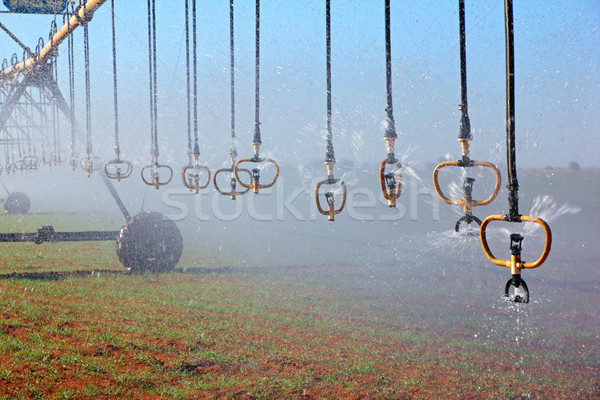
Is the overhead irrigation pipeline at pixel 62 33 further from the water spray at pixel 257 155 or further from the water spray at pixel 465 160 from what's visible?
the water spray at pixel 465 160

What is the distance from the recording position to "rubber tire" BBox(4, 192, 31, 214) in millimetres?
35416

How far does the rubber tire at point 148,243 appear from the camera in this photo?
14.1 m

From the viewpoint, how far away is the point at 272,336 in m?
10.1

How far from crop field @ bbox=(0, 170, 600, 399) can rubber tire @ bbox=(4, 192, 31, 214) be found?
1974 cm

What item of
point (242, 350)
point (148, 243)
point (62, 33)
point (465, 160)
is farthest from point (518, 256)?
point (62, 33)

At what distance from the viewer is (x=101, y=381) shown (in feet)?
24.7

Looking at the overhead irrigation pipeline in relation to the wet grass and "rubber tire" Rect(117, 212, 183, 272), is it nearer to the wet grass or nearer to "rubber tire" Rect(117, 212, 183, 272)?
"rubber tire" Rect(117, 212, 183, 272)

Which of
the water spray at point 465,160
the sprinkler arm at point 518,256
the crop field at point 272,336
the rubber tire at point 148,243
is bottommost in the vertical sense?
the crop field at point 272,336

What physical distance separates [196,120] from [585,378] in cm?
798

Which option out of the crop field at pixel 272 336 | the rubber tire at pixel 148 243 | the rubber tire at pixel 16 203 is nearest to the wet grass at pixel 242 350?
the crop field at pixel 272 336

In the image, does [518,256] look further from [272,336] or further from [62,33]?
[62,33]

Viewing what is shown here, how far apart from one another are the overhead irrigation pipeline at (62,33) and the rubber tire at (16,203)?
1601 centimetres

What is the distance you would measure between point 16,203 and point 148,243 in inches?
1015

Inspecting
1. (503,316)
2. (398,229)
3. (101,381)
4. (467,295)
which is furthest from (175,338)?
(398,229)
